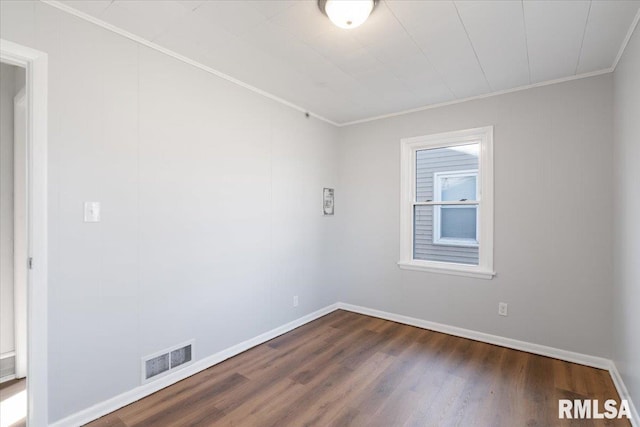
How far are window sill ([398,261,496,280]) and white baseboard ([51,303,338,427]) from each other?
1589 millimetres

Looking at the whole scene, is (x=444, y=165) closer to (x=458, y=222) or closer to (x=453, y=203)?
(x=453, y=203)

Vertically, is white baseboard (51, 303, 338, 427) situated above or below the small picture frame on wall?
below

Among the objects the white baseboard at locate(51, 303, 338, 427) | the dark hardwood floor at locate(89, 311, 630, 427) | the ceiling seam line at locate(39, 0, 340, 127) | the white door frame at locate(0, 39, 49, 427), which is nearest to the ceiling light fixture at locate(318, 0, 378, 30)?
the ceiling seam line at locate(39, 0, 340, 127)

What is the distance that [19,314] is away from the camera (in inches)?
98.6

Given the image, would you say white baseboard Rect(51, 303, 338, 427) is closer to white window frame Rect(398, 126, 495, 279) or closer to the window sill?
the window sill

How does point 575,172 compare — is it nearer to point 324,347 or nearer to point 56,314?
point 324,347

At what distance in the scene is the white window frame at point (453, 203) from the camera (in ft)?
10.6

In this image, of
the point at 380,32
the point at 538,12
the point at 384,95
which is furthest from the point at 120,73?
the point at 538,12

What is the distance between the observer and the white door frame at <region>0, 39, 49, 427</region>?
1.78m

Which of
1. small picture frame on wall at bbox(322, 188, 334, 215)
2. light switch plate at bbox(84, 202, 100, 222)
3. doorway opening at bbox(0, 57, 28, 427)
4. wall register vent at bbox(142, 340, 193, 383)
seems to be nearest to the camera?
light switch plate at bbox(84, 202, 100, 222)

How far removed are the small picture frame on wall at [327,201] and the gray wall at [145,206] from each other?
30.0 inches

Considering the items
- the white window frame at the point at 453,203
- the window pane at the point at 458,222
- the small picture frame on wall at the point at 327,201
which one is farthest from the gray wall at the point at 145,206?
the window pane at the point at 458,222

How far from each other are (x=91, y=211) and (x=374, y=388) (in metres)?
2.38

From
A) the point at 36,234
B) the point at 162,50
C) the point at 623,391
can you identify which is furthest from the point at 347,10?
the point at 623,391
